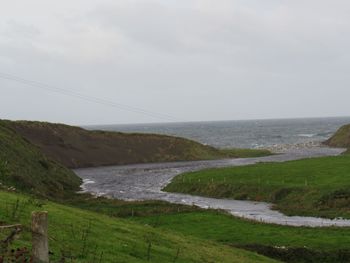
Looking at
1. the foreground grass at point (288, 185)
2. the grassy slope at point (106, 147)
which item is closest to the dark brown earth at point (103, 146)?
the grassy slope at point (106, 147)

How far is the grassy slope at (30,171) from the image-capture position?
5319cm

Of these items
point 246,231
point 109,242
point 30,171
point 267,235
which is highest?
point 109,242

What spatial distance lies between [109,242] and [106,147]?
109879mm

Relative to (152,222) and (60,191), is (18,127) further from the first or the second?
(152,222)

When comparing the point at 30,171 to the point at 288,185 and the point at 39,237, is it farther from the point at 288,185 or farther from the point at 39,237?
the point at 39,237

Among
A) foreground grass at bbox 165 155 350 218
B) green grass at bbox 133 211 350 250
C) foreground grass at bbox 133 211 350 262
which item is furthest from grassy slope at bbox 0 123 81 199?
green grass at bbox 133 211 350 250

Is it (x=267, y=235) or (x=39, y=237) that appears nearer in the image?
(x=39, y=237)

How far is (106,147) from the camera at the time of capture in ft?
427

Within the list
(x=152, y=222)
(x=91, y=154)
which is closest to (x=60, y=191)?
(x=152, y=222)

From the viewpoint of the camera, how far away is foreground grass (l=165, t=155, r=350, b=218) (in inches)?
1935

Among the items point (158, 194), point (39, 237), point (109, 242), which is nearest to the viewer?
point (39, 237)

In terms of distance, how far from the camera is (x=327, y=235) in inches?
1363

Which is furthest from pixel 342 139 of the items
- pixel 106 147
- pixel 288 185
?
pixel 288 185

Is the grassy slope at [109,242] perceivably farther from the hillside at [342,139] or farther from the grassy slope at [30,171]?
the hillside at [342,139]
